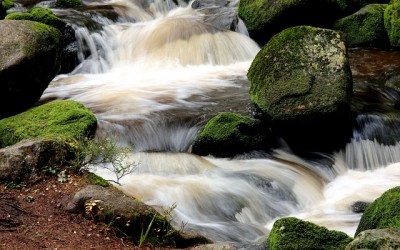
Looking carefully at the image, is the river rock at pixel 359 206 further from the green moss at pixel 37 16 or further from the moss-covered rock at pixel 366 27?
the moss-covered rock at pixel 366 27

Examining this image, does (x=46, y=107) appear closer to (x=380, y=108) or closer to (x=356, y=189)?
(x=356, y=189)

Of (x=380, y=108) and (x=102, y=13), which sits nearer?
(x=380, y=108)

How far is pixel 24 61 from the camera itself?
8.91 metres

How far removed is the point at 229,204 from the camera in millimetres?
7520

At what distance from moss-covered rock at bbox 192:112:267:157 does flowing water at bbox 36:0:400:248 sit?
0.19 m

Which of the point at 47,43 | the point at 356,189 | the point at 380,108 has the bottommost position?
the point at 356,189

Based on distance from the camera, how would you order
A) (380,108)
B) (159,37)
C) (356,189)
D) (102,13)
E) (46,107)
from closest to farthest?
(356,189)
(46,107)
(380,108)
(159,37)
(102,13)

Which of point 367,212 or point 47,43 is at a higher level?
point 47,43

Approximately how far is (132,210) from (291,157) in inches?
193

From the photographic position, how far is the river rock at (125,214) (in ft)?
16.6

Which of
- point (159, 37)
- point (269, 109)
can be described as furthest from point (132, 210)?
point (159, 37)

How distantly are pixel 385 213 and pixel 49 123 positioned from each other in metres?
5.68

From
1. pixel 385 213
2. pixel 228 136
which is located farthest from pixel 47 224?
pixel 228 136

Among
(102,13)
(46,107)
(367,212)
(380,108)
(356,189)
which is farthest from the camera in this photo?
(102,13)
